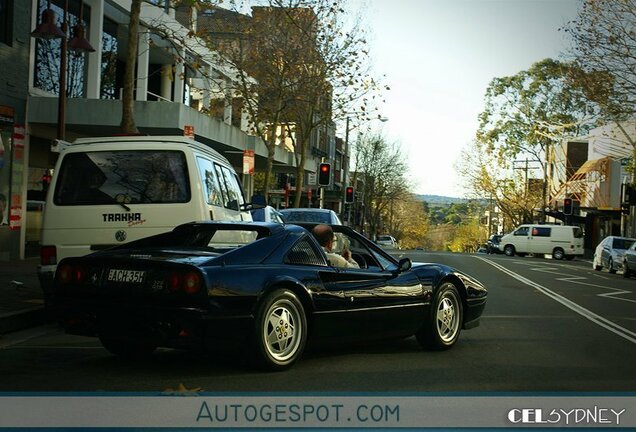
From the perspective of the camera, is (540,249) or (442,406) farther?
(540,249)

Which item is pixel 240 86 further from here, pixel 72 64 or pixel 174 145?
pixel 174 145

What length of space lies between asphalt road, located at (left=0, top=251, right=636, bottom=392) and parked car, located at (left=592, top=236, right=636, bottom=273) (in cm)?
2156

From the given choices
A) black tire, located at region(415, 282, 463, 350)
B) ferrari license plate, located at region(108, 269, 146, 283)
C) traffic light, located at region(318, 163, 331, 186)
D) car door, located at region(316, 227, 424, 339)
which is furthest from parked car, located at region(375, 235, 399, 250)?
ferrari license plate, located at region(108, 269, 146, 283)

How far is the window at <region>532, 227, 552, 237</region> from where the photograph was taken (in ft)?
166

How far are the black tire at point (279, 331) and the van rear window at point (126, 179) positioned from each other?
3714 millimetres

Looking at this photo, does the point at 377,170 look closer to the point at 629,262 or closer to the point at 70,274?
the point at 629,262

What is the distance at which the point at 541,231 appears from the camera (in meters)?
50.8

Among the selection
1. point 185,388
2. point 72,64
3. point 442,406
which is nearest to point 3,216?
point 72,64

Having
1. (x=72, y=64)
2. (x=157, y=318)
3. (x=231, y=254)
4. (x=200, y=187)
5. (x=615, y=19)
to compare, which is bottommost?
(x=157, y=318)

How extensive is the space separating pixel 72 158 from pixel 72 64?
1425 centimetres

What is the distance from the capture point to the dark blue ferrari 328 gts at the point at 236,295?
634cm

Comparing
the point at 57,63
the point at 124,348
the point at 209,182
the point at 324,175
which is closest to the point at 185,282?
the point at 124,348

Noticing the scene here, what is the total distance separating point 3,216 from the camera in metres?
19.0

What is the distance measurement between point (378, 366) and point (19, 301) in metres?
6.01
